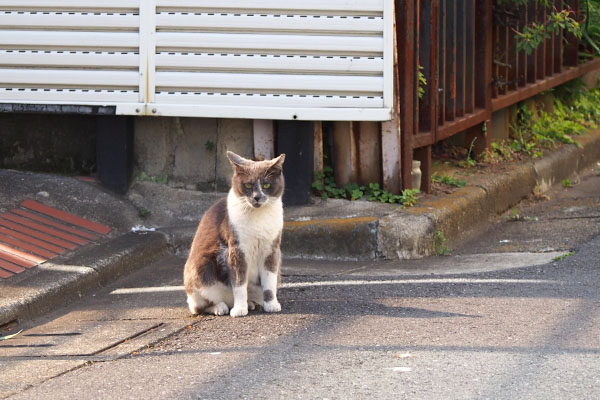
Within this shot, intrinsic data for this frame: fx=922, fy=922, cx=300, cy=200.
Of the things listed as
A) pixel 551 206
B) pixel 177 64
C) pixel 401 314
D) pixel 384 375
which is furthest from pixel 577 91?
pixel 384 375

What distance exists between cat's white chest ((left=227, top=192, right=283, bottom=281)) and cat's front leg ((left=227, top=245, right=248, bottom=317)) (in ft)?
0.13

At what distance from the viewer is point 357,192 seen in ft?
24.0

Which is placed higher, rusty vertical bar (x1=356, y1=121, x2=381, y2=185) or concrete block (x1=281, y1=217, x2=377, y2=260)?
rusty vertical bar (x1=356, y1=121, x2=381, y2=185)

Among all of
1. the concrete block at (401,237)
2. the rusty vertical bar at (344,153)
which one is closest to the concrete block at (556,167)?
the rusty vertical bar at (344,153)

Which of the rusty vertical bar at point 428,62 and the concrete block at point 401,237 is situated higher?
the rusty vertical bar at point 428,62

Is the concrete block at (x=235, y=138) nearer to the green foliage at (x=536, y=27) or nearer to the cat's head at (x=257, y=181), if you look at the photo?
the cat's head at (x=257, y=181)

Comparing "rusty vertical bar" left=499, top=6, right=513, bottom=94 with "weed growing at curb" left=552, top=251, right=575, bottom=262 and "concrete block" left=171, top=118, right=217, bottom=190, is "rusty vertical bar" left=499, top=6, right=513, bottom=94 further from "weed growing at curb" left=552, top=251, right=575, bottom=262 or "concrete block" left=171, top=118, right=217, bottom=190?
"concrete block" left=171, top=118, right=217, bottom=190

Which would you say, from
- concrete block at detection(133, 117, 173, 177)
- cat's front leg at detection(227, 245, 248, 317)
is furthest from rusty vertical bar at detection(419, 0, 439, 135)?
cat's front leg at detection(227, 245, 248, 317)

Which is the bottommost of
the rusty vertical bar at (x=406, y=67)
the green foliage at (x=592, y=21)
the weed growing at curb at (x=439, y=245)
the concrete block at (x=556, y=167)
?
the weed growing at curb at (x=439, y=245)

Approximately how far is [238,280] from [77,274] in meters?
1.31

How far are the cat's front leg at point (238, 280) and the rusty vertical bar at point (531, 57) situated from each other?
5842 mm

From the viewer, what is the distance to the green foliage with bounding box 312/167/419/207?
7.28 meters

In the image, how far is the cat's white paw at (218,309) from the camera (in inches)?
212

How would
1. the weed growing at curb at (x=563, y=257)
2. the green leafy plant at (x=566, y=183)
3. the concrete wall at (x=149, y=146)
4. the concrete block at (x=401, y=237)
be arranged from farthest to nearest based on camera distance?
the green leafy plant at (x=566, y=183)
the concrete wall at (x=149, y=146)
the concrete block at (x=401, y=237)
the weed growing at curb at (x=563, y=257)
